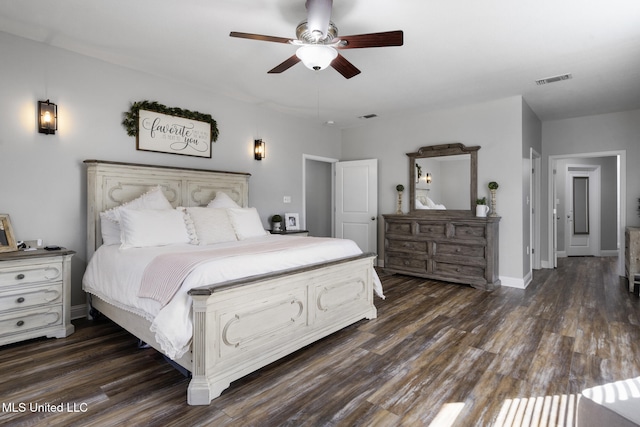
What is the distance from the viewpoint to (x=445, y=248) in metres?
4.95

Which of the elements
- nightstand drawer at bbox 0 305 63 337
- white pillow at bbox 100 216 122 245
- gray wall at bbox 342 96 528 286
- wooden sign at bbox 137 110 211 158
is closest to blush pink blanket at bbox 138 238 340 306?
white pillow at bbox 100 216 122 245

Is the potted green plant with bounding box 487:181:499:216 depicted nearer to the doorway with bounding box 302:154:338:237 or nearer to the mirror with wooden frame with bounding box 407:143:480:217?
the mirror with wooden frame with bounding box 407:143:480:217

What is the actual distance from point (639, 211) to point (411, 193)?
136 inches

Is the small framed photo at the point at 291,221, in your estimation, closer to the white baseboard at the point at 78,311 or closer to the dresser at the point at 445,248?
the dresser at the point at 445,248

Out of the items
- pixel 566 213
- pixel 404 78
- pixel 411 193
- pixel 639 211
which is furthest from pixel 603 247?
pixel 404 78

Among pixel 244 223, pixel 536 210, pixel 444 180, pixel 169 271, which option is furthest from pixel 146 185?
pixel 536 210

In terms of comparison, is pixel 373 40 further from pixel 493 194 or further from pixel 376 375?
pixel 493 194

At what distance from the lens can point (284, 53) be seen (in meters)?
3.36

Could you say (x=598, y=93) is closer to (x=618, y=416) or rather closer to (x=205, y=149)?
(x=618, y=416)

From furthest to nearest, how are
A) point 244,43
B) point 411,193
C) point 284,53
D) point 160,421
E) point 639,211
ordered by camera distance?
point 411,193
point 639,211
point 284,53
point 244,43
point 160,421

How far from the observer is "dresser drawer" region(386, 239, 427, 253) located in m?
5.17

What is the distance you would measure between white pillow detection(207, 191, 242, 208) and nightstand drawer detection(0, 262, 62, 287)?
5.31ft

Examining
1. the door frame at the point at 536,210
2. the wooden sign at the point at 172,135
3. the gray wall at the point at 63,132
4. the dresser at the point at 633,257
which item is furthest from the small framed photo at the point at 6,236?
the dresser at the point at 633,257

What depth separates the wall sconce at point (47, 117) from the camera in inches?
124
